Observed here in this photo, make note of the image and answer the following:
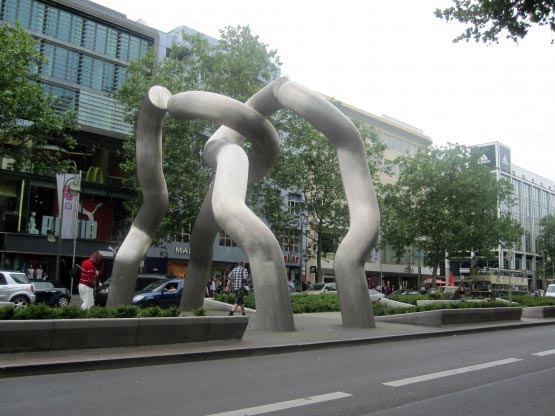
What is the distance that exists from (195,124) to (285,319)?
19653mm

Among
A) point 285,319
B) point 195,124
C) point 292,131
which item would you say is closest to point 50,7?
point 195,124

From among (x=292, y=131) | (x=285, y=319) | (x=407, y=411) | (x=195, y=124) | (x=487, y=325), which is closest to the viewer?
(x=407, y=411)

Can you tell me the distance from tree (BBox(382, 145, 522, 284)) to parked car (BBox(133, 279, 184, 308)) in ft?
79.5

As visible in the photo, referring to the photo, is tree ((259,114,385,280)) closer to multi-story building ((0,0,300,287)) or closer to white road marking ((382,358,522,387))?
multi-story building ((0,0,300,287))

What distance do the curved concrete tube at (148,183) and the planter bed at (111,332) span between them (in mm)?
6152

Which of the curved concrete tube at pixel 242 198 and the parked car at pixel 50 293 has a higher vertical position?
the curved concrete tube at pixel 242 198

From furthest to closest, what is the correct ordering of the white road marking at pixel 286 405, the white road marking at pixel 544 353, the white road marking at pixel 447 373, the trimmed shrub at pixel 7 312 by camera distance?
the white road marking at pixel 544 353 → the trimmed shrub at pixel 7 312 → the white road marking at pixel 447 373 → the white road marking at pixel 286 405

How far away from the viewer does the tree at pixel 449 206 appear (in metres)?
43.5

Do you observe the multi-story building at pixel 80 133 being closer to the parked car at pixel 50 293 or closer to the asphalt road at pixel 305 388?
the parked car at pixel 50 293

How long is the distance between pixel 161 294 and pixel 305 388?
15.1 metres

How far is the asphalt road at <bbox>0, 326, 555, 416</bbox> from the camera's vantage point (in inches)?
230

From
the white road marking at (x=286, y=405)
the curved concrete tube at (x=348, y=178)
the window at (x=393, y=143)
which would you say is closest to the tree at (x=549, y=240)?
the window at (x=393, y=143)

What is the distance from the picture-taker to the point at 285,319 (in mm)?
12852

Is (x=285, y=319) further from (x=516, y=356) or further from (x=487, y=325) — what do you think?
(x=487, y=325)
